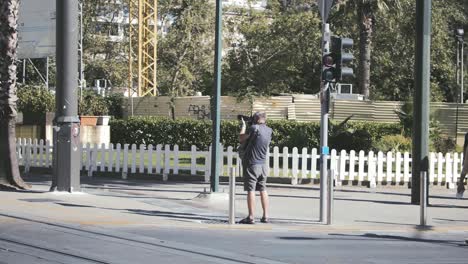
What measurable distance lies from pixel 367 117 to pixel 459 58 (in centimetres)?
1558

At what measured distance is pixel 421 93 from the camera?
15.0 metres

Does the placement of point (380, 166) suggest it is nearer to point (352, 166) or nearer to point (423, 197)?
point (352, 166)

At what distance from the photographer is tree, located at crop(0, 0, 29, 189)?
50.2 feet

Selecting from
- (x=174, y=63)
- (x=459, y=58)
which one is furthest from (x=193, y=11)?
(x=459, y=58)

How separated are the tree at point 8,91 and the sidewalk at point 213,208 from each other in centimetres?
70

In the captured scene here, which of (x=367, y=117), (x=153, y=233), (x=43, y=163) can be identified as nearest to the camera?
(x=153, y=233)

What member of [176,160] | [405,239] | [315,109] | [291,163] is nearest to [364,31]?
[315,109]

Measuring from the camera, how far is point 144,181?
1941 centimetres

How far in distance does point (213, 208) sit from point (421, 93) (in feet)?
17.4

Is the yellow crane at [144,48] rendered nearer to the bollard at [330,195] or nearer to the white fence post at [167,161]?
the white fence post at [167,161]

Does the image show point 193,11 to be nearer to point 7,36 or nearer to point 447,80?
point 447,80

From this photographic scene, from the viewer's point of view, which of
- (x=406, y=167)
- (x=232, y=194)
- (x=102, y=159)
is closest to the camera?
(x=232, y=194)

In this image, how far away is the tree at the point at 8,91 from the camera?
15297 millimetres

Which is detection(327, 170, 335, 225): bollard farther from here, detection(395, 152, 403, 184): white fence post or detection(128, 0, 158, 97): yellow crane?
detection(128, 0, 158, 97): yellow crane
